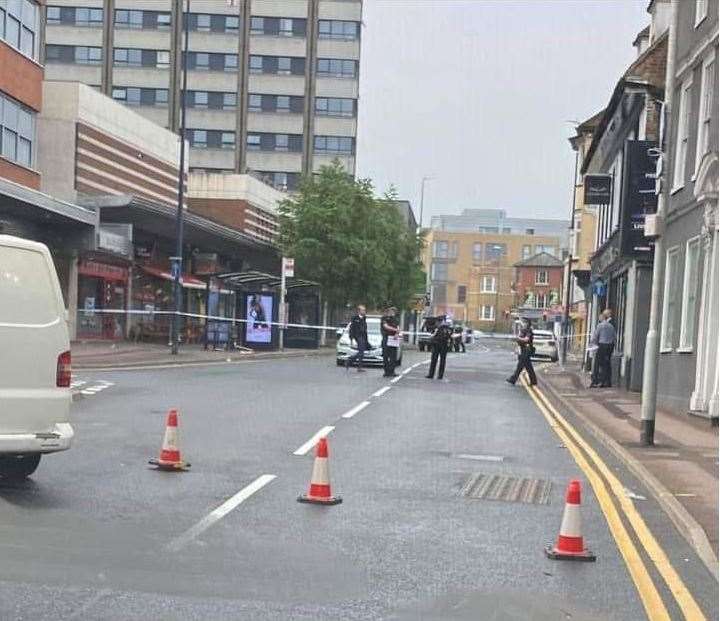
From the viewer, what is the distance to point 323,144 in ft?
254

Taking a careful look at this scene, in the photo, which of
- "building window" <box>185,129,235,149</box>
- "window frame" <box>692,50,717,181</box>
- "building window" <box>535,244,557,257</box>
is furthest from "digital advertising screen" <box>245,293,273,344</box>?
"building window" <box>535,244,557,257</box>

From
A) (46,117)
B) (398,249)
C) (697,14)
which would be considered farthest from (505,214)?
(697,14)

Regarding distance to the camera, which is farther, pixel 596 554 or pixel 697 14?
pixel 697 14

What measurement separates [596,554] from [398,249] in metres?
43.9

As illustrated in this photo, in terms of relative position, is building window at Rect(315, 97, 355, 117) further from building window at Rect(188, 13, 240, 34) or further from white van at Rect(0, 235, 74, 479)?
white van at Rect(0, 235, 74, 479)

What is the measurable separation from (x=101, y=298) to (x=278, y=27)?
4613cm

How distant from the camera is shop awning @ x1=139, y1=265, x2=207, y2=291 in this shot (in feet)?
128

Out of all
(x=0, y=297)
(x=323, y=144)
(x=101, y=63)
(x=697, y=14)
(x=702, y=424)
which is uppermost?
(x=101, y=63)

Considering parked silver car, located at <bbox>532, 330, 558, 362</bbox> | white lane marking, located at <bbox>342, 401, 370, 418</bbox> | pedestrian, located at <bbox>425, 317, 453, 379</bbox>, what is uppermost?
pedestrian, located at <bbox>425, 317, 453, 379</bbox>

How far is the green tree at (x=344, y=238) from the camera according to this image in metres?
47.6

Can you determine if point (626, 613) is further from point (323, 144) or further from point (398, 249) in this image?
point (323, 144)

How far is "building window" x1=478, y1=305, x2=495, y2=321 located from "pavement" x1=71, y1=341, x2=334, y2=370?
89655 millimetres

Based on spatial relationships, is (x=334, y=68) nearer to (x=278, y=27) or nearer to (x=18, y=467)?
(x=278, y=27)

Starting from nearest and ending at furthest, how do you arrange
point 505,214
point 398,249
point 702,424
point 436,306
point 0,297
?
point 0,297 → point 702,424 → point 398,249 → point 436,306 → point 505,214
